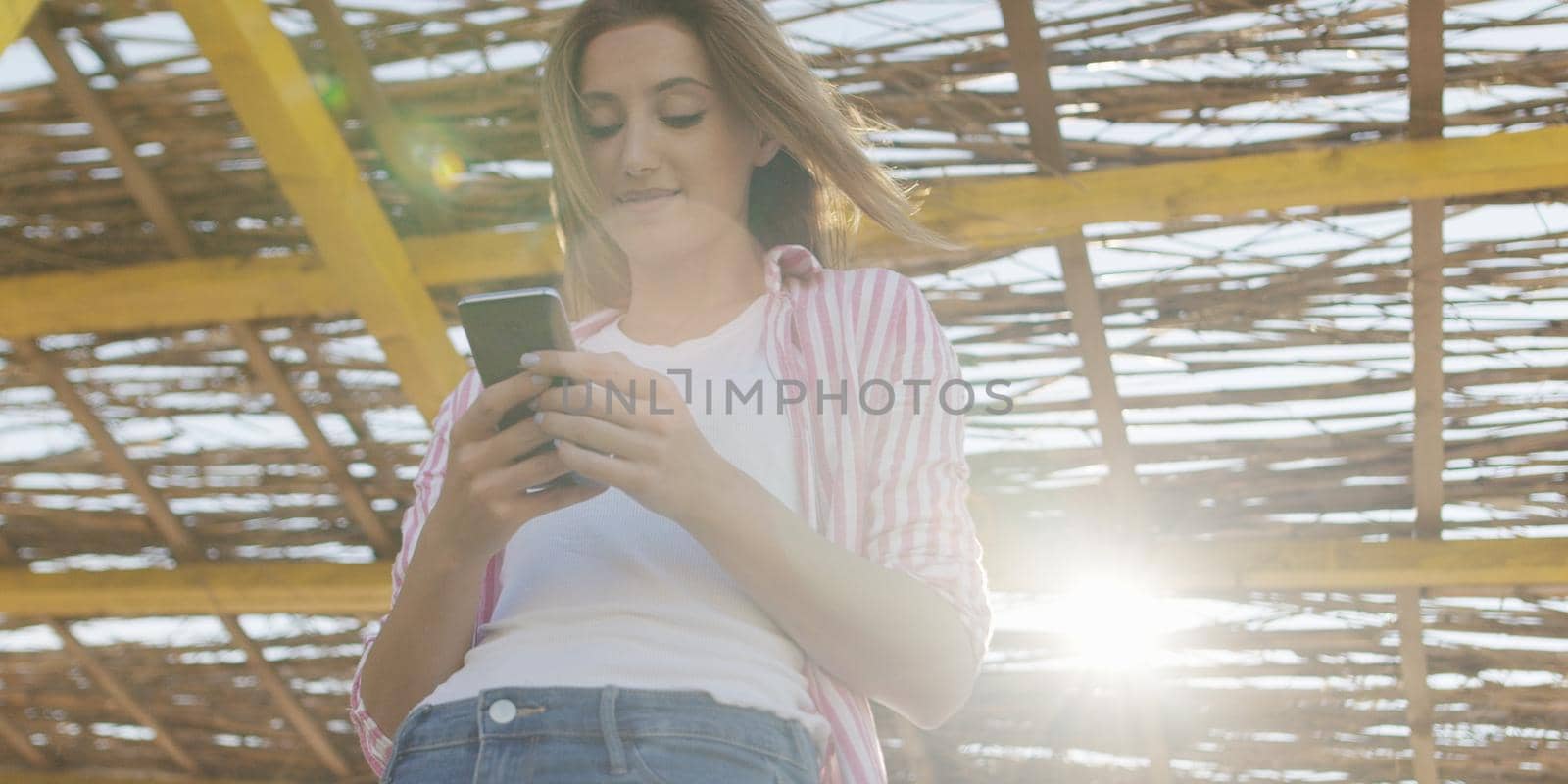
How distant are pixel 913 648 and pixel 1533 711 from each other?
11.1 feet

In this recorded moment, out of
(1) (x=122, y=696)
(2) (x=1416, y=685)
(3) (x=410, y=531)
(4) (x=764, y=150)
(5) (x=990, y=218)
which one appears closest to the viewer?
(3) (x=410, y=531)

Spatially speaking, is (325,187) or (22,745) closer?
(325,187)

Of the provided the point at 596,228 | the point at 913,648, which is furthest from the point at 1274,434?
the point at 913,648

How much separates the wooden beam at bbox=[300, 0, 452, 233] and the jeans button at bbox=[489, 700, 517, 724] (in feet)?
8.30

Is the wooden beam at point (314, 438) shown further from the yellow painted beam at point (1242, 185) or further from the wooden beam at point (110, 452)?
the yellow painted beam at point (1242, 185)

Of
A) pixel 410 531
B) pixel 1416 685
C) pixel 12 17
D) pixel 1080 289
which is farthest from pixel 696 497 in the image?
pixel 1416 685

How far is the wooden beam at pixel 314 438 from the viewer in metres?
3.73

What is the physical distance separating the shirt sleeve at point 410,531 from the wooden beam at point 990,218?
5.61 feet

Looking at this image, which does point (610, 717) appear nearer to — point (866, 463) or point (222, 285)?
point (866, 463)

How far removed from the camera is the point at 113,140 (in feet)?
11.4

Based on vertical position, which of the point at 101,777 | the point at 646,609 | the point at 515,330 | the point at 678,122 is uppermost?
the point at 678,122

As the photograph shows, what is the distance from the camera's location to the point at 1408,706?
13.0 ft

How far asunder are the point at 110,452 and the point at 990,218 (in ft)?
8.06

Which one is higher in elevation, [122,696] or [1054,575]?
[1054,575]
